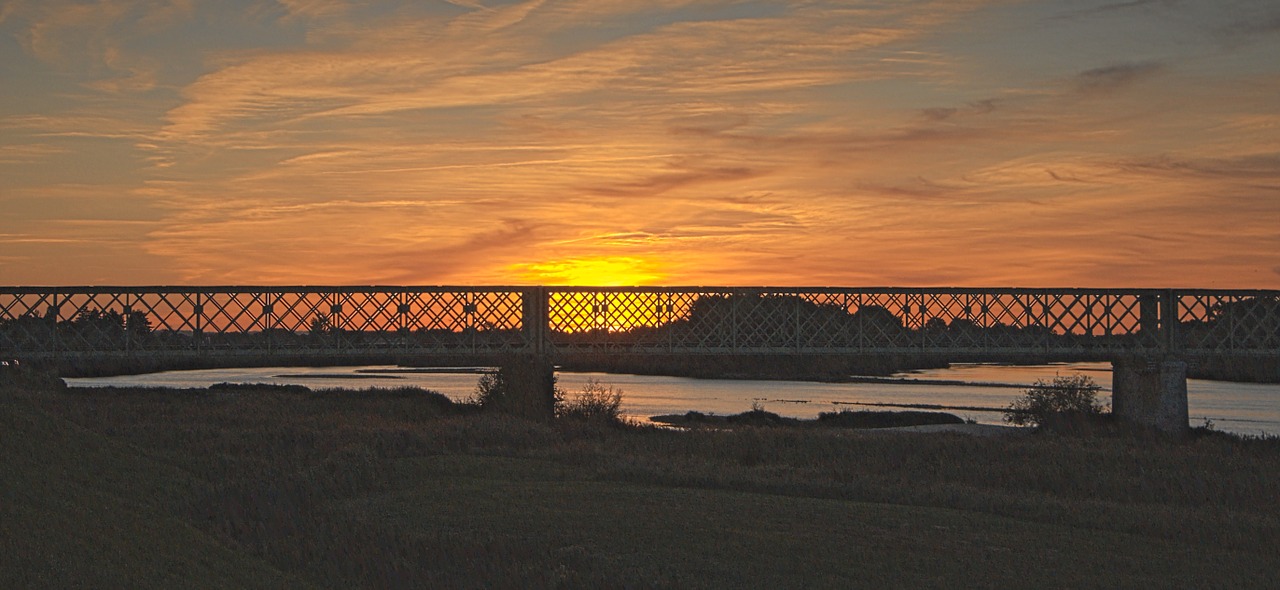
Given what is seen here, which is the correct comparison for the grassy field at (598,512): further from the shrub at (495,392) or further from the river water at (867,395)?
the river water at (867,395)

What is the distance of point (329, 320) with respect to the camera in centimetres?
6172

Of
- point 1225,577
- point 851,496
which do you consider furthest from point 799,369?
point 1225,577

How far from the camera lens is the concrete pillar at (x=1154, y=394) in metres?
57.0

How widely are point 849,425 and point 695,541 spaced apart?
1953 inches

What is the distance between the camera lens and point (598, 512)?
25.3m

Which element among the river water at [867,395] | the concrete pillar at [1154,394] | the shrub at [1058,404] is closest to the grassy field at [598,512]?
the concrete pillar at [1154,394]

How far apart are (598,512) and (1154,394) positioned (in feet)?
134

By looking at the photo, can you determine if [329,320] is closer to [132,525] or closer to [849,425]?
[849,425]

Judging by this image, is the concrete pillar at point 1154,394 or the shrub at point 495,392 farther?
the concrete pillar at point 1154,394

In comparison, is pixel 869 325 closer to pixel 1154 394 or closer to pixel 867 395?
pixel 1154 394

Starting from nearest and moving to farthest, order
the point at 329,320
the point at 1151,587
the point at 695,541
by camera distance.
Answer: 1. the point at 1151,587
2. the point at 695,541
3. the point at 329,320

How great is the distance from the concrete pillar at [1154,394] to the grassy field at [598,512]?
13.9 m

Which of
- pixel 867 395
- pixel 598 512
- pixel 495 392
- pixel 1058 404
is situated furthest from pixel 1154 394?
pixel 867 395

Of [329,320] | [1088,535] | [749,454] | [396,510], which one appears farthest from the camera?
[329,320]
